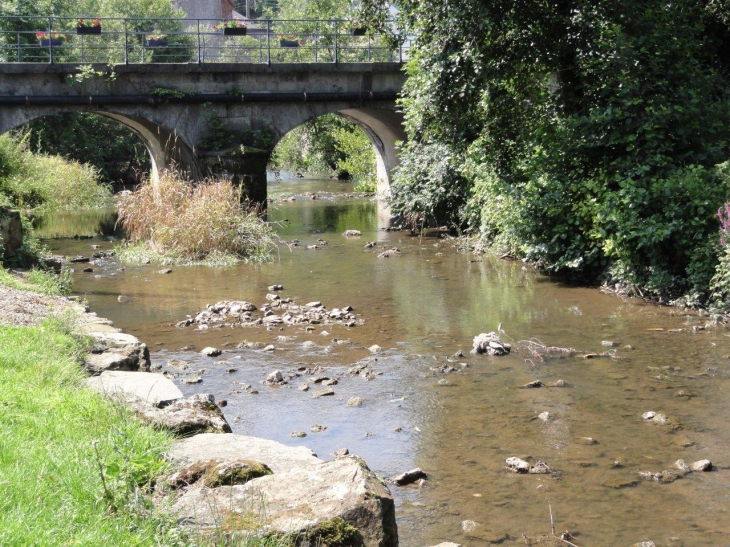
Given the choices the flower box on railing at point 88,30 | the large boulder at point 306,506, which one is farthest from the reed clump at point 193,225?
the large boulder at point 306,506

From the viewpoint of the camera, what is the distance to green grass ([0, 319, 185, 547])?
11.8ft

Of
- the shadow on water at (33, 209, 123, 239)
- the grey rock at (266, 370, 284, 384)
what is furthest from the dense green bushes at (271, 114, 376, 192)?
the grey rock at (266, 370, 284, 384)

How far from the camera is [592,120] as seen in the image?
13234 mm

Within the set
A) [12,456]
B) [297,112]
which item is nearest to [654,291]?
[12,456]

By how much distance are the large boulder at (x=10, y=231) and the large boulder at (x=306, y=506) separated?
33.4 ft

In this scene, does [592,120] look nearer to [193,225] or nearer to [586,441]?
[586,441]

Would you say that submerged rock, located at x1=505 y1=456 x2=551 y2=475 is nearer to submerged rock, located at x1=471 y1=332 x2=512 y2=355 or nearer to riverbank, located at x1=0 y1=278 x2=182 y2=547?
riverbank, located at x1=0 y1=278 x2=182 y2=547

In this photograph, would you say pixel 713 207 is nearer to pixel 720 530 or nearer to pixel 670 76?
pixel 670 76

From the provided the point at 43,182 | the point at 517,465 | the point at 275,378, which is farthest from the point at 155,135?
the point at 517,465

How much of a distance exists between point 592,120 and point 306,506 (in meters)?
10.7

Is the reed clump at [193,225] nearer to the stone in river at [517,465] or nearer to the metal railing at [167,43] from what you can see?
the metal railing at [167,43]

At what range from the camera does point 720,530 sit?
217 inches

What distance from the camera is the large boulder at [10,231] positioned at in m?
13.2

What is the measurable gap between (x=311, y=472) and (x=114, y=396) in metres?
2.00
